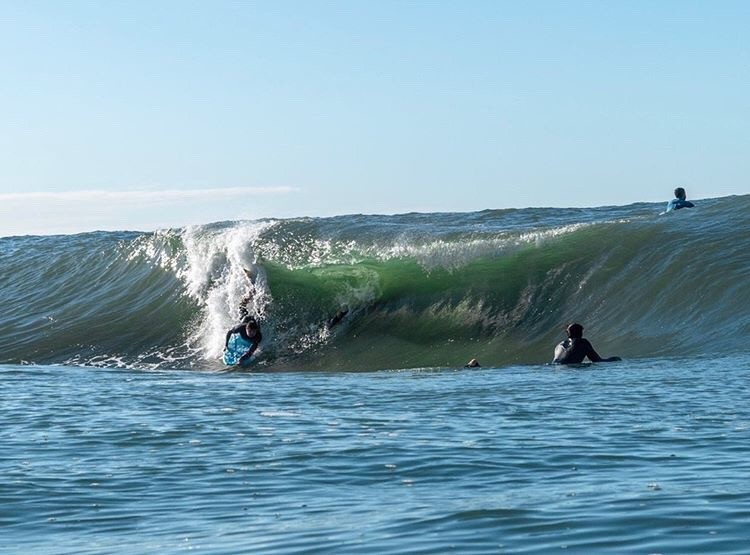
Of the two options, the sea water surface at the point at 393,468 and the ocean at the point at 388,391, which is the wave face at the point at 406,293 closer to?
the ocean at the point at 388,391

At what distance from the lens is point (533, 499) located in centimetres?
807

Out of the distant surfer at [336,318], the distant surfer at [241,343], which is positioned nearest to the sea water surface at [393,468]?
the distant surfer at [241,343]

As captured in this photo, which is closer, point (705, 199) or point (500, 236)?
point (500, 236)

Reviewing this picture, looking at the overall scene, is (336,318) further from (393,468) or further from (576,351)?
(393,468)

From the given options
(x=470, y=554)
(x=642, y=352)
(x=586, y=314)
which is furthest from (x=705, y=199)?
(x=470, y=554)

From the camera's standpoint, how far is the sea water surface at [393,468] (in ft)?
24.0

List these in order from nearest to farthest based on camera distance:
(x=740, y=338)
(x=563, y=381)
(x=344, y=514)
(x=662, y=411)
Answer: (x=344, y=514) → (x=662, y=411) → (x=563, y=381) → (x=740, y=338)

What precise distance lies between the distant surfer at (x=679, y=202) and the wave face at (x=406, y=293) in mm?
886

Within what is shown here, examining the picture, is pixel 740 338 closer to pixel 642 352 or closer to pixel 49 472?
pixel 642 352

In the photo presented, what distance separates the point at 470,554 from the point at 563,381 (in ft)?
27.8

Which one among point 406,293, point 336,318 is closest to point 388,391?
point 336,318

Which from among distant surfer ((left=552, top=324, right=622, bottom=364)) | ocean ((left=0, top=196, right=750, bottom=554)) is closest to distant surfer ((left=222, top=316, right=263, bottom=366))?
ocean ((left=0, top=196, right=750, bottom=554))

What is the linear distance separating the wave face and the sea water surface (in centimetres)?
515

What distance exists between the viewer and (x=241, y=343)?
898 inches
